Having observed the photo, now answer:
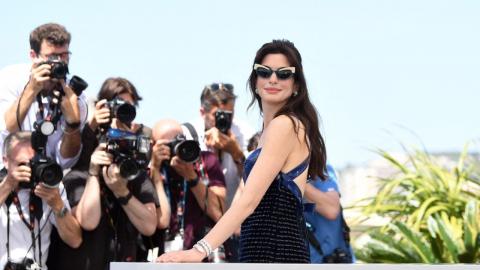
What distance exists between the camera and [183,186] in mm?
7945

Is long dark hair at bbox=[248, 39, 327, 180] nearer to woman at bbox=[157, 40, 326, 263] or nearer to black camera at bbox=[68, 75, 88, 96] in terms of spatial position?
woman at bbox=[157, 40, 326, 263]

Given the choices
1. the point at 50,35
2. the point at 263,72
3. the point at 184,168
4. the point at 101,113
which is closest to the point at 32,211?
the point at 101,113

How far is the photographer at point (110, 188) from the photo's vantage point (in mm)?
7074

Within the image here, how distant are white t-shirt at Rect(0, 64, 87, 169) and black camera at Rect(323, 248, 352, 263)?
1965mm

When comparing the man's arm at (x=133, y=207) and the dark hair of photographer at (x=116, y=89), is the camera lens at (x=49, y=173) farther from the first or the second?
the dark hair of photographer at (x=116, y=89)

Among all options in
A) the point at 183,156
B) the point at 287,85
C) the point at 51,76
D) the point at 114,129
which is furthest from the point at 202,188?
the point at 287,85

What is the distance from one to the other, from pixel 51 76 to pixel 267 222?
274cm

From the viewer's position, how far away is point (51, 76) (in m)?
6.92

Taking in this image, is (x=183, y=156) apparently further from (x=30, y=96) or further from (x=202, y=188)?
(x=30, y=96)

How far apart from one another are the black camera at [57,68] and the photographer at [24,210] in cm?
39

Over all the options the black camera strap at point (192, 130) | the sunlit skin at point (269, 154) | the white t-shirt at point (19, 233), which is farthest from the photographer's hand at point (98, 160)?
the sunlit skin at point (269, 154)

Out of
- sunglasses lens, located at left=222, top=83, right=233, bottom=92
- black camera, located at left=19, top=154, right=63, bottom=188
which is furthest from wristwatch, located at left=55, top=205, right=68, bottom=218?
sunglasses lens, located at left=222, top=83, right=233, bottom=92

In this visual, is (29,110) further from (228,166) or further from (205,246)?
(205,246)

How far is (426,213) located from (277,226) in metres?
6.66
